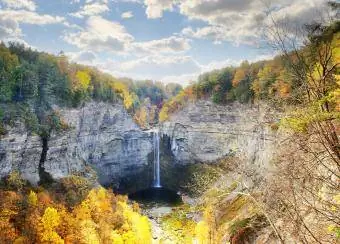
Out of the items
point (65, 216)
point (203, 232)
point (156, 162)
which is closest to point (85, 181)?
point (65, 216)

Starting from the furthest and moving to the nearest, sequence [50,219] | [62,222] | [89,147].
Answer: [89,147] < [62,222] < [50,219]

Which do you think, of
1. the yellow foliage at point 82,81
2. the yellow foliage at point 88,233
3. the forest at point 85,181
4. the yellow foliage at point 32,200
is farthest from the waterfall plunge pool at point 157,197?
the yellow foliage at point 32,200

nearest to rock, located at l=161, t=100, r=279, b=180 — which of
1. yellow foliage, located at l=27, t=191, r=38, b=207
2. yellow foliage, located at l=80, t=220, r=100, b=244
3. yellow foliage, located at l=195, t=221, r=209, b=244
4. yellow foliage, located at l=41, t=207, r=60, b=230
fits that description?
yellow foliage, located at l=195, t=221, r=209, b=244

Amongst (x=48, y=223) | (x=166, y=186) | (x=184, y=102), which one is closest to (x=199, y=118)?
(x=184, y=102)

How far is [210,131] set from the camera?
251ft

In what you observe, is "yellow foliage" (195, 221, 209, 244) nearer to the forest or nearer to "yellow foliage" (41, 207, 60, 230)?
the forest

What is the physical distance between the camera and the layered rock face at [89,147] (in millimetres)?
52125

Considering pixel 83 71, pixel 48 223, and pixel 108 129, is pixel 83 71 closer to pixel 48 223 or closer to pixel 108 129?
pixel 108 129

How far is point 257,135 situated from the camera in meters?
59.0

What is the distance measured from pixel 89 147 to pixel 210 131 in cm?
2462

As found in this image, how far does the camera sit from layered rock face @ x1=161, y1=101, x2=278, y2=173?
66.2m

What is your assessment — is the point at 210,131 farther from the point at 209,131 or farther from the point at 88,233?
the point at 88,233

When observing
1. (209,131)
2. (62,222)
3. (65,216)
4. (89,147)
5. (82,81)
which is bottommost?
(62,222)

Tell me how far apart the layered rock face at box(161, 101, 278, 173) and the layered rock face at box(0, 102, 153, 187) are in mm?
7449
